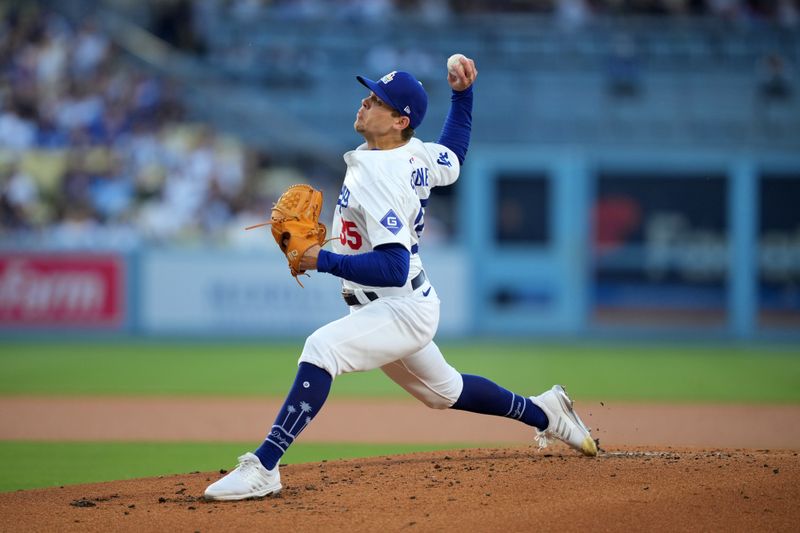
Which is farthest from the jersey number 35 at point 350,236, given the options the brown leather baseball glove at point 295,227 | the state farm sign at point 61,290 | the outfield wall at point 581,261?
the state farm sign at point 61,290

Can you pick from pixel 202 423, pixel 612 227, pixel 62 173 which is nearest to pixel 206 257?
pixel 62 173

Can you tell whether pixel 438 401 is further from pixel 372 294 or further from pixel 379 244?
pixel 379 244

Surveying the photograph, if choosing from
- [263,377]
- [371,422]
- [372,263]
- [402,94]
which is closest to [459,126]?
[402,94]

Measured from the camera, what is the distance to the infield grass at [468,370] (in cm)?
1064

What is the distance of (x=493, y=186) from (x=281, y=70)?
428 cm

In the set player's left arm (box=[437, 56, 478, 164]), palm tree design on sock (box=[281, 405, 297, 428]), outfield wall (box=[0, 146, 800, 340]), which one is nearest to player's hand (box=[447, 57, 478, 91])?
player's left arm (box=[437, 56, 478, 164])

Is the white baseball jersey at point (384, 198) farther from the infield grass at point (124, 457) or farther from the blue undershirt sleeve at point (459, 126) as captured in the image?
the infield grass at point (124, 457)

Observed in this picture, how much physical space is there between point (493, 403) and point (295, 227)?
1.53m

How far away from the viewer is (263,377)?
11758 mm

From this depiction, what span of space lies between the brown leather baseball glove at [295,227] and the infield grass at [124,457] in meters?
1.54

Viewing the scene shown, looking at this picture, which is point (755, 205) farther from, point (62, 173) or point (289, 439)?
point (289, 439)

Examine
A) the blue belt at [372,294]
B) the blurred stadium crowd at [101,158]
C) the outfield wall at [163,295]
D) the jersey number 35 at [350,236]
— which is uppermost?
the blurred stadium crowd at [101,158]

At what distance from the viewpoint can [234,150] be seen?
691 inches

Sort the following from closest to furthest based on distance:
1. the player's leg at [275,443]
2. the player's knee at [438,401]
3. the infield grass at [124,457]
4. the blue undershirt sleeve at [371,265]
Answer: the blue undershirt sleeve at [371,265] < the player's leg at [275,443] < the player's knee at [438,401] < the infield grass at [124,457]
